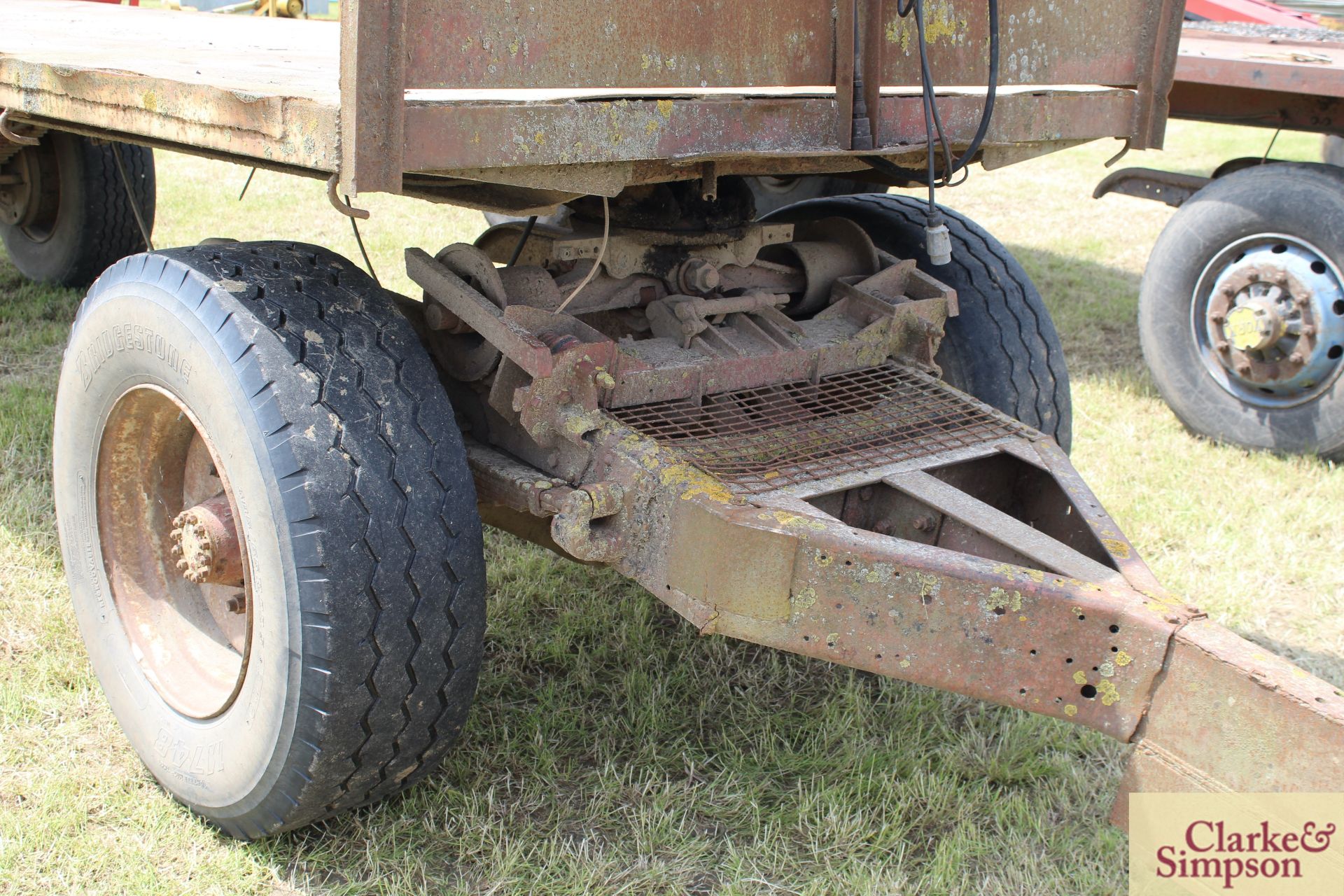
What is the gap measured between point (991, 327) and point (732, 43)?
142 centimetres

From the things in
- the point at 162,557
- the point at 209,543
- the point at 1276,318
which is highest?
the point at 1276,318

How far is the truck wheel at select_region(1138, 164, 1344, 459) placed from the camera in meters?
4.54

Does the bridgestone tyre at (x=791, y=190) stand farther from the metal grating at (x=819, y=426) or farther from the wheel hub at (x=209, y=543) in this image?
the wheel hub at (x=209, y=543)

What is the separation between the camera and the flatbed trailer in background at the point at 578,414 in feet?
6.49

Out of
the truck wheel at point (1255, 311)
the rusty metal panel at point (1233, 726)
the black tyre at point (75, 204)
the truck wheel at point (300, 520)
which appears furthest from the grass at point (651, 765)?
the black tyre at point (75, 204)

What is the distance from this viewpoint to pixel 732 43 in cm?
231

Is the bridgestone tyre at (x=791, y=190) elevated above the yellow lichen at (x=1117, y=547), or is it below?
above

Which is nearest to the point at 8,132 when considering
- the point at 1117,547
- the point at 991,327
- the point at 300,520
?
the point at 300,520

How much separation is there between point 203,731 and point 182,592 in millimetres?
471

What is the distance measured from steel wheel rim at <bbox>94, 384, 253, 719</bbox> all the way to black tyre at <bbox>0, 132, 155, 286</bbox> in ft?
10.4

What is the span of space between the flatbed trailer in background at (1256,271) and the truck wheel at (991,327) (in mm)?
1567

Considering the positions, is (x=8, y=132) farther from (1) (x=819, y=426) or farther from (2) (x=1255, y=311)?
(2) (x=1255, y=311)

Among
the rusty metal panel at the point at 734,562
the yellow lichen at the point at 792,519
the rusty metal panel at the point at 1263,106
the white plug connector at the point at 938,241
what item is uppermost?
the rusty metal panel at the point at 1263,106

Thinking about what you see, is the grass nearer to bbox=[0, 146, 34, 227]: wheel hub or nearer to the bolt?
the bolt
